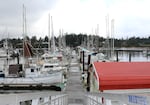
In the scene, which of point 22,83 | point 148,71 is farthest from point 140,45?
point 148,71

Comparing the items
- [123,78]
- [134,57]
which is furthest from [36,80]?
[134,57]

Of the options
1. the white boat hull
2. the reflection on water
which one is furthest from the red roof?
the reflection on water

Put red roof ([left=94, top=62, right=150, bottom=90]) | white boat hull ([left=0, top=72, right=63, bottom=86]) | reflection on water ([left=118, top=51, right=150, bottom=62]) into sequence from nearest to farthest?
1. red roof ([left=94, top=62, right=150, bottom=90])
2. white boat hull ([left=0, top=72, right=63, bottom=86])
3. reflection on water ([left=118, top=51, right=150, bottom=62])

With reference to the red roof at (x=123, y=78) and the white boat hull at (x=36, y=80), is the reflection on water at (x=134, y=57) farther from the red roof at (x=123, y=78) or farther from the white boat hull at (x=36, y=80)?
the red roof at (x=123, y=78)

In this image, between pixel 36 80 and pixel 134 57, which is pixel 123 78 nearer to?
pixel 36 80

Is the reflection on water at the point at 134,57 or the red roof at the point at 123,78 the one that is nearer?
the red roof at the point at 123,78

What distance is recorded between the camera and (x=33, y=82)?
41000 millimetres

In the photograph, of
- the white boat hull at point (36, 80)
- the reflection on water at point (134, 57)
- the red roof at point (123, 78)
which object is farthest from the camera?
the reflection on water at point (134, 57)

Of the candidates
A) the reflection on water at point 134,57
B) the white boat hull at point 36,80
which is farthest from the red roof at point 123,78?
the reflection on water at point 134,57

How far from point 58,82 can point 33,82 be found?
115 inches

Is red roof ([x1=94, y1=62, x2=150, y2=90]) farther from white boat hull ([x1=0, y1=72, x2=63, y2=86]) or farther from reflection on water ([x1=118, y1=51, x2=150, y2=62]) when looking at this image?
reflection on water ([x1=118, y1=51, x2=150, y2=62])

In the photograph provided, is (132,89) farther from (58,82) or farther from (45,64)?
(45,64)

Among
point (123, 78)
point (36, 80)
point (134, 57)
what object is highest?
point (123, 78)

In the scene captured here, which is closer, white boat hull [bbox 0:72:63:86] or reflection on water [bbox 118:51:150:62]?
white boat hull [bbox 0:72:63:86]
